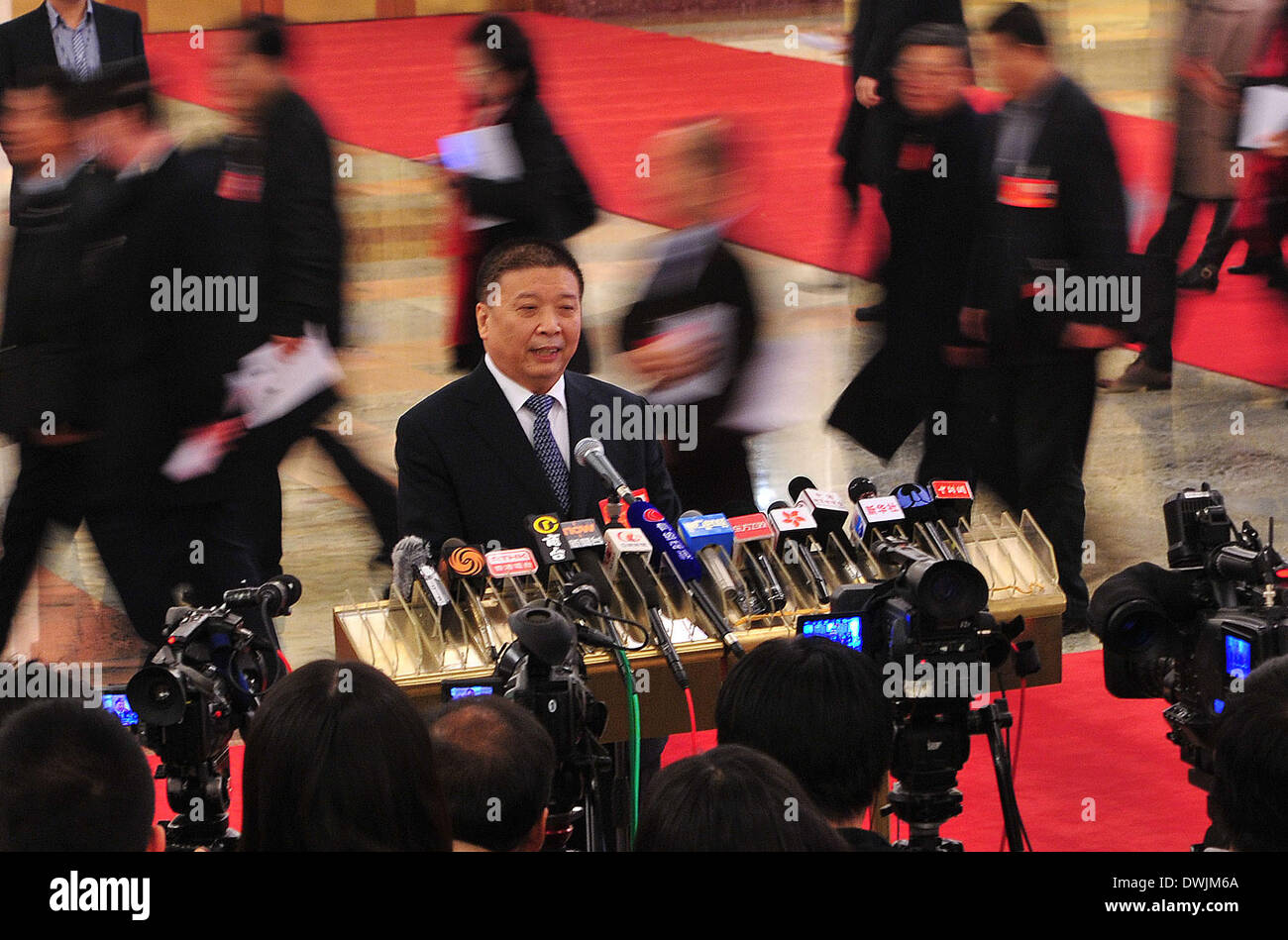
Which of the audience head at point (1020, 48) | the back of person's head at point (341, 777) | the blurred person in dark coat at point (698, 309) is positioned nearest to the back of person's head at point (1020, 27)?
the audience head at point (1020, 48)

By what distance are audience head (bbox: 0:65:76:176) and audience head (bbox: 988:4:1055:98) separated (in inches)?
108

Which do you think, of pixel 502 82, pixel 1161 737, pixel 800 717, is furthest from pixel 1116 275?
pixel 800 717

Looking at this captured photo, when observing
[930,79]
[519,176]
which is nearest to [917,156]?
[930,79]

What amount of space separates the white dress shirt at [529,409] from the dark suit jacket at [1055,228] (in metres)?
1.92

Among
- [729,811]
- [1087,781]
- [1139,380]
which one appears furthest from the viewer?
[1139,380]

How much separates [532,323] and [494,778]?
2049 mm

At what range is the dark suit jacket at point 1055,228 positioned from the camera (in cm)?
543

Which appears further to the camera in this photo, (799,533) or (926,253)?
(926,253)

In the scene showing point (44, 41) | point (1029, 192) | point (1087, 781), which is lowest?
point (1087, 781)

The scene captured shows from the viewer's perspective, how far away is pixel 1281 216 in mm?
7543

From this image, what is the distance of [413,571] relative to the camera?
3846 millimetres

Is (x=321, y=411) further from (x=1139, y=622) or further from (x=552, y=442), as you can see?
(x=1139, y=622)

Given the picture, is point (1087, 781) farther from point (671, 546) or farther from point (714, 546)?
point (671, 546)

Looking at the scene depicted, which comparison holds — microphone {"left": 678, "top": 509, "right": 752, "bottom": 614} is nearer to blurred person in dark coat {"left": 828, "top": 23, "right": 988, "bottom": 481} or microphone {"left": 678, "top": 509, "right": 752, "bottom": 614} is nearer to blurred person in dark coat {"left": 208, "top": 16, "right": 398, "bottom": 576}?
blurred person in dark coat {"left": 208, "top": 16, "right": 398, "bottom": 576}
